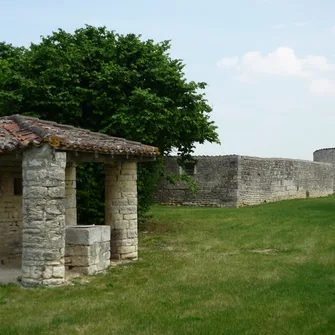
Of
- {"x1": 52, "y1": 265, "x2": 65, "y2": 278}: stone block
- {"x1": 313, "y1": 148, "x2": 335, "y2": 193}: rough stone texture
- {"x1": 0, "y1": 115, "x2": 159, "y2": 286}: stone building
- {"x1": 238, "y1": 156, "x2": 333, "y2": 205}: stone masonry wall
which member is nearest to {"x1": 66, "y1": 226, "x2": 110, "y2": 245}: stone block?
{"x1": 0, "y1": 115, "x2": 159, "y2": 286}: stone building

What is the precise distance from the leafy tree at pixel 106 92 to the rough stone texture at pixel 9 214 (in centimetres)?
289

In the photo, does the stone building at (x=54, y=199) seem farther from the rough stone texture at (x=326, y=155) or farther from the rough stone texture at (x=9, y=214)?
the rough stone texture at (x=326, y=155)

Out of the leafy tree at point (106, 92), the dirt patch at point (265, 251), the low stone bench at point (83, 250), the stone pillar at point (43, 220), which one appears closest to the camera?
the stone pillar at point (43, 220)

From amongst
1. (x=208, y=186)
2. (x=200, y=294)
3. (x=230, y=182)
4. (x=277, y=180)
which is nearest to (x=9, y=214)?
(x=200, y=294)

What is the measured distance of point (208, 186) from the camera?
85.5 ft

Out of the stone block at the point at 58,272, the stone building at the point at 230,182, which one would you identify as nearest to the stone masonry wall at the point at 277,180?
the stone building at the point at 230,182

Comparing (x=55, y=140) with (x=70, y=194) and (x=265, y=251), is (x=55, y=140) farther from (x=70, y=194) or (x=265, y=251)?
(x=265, y=251)

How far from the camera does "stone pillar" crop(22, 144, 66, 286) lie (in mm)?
9398

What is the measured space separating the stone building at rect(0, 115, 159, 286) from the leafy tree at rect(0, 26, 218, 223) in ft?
9.91

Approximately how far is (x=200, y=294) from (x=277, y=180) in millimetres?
20106

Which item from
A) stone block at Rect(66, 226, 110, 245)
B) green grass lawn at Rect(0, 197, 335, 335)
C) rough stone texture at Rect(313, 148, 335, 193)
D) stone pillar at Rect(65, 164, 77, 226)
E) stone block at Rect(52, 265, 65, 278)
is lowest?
green grass lawn at Rect(0, 197, 335, 335)

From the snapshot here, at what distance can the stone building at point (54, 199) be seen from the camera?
30.9ft

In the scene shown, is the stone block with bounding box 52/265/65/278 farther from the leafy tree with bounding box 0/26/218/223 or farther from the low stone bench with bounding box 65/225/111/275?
the leafy tree with bounding box 0/26/218/223

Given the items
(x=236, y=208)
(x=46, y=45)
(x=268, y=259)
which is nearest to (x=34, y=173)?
(x=268, y=259)
